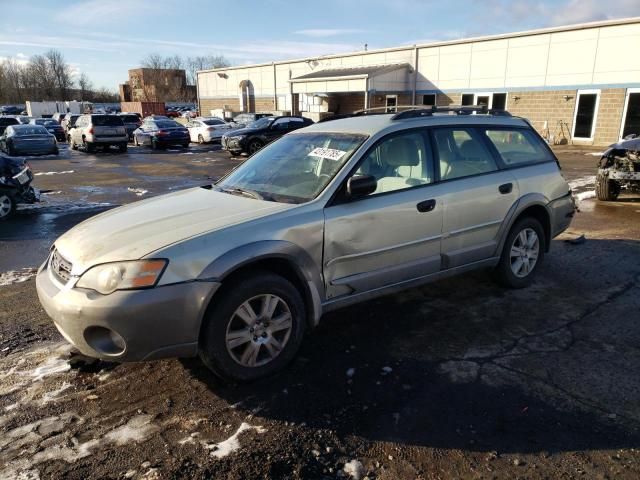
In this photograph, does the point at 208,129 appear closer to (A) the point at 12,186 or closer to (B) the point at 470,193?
(A) the point at 12,186

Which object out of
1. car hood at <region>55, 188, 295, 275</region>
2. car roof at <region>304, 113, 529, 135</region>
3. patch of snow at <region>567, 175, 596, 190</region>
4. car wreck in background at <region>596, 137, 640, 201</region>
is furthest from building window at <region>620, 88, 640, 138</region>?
car hood at <region>55, 188, 295, 275</region>

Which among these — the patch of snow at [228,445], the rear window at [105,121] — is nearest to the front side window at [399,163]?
the patch of snow at [228,445]

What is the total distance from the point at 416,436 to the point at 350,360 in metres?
0.90

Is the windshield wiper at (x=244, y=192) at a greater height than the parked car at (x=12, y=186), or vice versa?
the windshield wiper at (x=244, y=192)

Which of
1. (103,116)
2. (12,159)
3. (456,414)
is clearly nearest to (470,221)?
(456,414)

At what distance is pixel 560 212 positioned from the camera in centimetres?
524

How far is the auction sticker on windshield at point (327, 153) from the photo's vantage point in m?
3.87

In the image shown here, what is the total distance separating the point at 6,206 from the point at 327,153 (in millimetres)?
7802

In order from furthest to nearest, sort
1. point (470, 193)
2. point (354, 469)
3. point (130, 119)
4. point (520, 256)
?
1. point (130, 119)
2. point (520, 256)
3. point (470, 193)
4. point (354, 469)

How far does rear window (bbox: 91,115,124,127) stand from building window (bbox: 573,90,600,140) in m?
22.6

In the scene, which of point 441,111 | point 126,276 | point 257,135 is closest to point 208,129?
point 257,135

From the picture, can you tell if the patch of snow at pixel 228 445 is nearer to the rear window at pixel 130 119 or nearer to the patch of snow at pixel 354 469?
the patch of snow at pixel 354 469

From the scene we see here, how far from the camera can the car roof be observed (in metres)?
4.05

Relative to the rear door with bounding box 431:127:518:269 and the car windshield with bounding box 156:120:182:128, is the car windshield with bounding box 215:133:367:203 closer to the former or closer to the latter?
the rear door with bounding box 431:127:518:269
